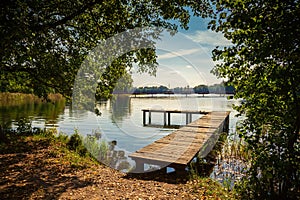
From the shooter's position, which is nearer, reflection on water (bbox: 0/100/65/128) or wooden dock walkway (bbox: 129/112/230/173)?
wooden dock walkway (bbox: 129/112/230/173)

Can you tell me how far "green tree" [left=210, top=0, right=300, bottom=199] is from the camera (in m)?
2.94

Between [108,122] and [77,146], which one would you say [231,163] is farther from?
[108,122]

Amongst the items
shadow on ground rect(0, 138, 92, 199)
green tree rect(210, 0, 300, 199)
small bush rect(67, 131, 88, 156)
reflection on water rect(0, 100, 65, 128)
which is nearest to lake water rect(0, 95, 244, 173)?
reflection on water rect(0, 100, 65, 128)

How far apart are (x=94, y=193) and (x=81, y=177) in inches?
39.8

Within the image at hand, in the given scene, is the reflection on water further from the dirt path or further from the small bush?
the dirt path

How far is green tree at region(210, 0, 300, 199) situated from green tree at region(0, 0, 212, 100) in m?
3.74

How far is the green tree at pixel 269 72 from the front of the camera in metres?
2.94

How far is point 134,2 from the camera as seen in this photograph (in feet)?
23.1

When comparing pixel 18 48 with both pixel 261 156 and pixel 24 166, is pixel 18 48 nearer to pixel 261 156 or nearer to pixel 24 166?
pixel 24 166

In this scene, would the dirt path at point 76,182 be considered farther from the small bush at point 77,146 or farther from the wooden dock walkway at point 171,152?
the small bush at point 77,146

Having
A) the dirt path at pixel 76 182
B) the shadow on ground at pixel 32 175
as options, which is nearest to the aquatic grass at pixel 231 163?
the dirt path at pixel 76 182

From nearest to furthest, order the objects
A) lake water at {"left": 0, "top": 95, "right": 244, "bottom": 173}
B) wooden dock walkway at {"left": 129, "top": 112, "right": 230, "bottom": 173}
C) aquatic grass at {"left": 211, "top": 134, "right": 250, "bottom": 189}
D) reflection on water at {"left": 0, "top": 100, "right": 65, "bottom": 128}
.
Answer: wooden dock walkway at {"left": 129, "top": 112, "right": 230, "bottom": 173}, aquatic grass at {"left": 211, "top": 134, "right": 250, "bottom": 189}, lake water at {"left": 0, "top": 95, "right": 244, "bottom": 173}, reflection on water at {"left": 0, "top": 100, "right": 65, "bottom": 128}

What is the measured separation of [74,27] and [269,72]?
21.7 feet

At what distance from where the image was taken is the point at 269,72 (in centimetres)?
325
